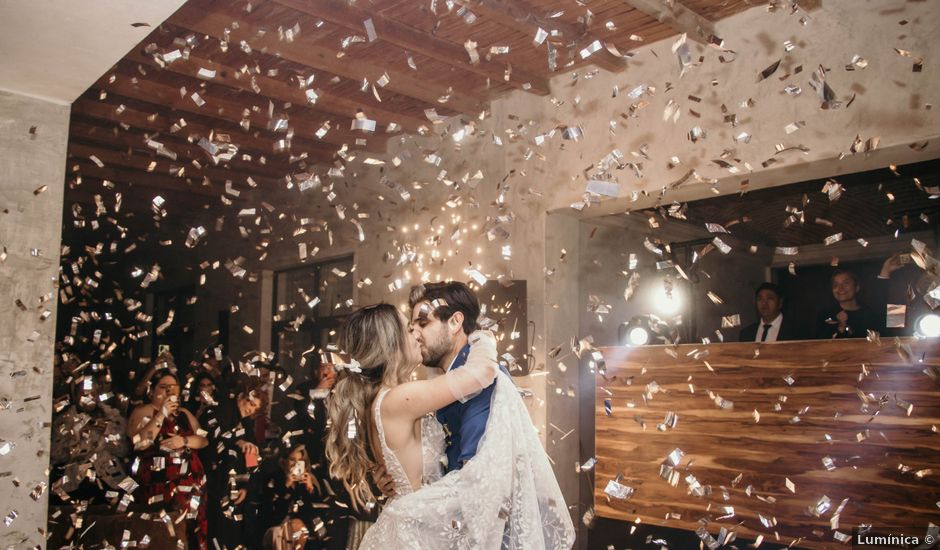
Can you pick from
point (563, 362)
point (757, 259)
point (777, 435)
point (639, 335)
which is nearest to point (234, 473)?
point (563, 362)

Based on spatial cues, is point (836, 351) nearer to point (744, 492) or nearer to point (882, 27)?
point (744, 492)

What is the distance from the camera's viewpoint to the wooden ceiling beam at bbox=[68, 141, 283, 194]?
21.8 ft

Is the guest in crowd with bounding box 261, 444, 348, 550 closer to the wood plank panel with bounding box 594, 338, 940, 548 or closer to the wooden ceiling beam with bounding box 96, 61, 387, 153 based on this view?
the wood plank panel with bounding box 594, 338, 940, 548

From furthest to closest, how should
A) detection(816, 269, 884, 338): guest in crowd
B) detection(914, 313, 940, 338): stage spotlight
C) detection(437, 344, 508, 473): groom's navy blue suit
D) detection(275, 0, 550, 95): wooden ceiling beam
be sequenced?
1. detection(816, 269, 884, 338): guest in crowd
2. detection(275, 0, 550, 95): wooden ceiling beam
3. detection(914, 313, 940, 338): stage spotlight
4. detection(437, 344, 508, 473): groom's navy blue suit

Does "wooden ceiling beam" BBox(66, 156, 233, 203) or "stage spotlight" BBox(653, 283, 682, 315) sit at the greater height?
"wooden ceiling beam" BBox(66, 156, 233, 203)

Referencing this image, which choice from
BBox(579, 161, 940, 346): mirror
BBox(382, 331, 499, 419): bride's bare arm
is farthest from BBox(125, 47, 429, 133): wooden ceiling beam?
BBox(382, 331, 499, 419): bride's bare arm

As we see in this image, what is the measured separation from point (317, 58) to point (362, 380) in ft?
8.05

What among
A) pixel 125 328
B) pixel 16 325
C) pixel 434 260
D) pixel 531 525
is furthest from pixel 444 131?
pixel 125 328

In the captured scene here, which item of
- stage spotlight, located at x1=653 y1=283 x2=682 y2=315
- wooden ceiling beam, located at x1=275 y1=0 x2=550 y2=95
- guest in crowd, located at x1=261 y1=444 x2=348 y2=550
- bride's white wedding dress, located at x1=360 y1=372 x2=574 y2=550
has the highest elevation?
wooden ceiling beam, located at x1=275 y1=0 x2=550 y2=95

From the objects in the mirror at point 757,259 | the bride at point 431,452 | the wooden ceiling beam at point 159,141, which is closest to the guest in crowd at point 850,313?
the mirror at point 757,259

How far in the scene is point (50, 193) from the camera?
12.8 feet

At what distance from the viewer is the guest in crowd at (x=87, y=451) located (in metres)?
5.23

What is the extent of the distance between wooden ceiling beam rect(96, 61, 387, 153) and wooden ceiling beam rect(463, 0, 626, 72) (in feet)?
7.11

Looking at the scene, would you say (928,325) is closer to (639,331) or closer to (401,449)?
(639,331)
